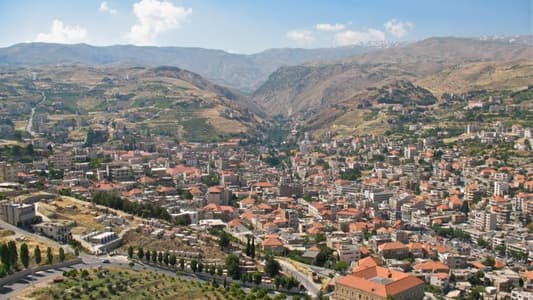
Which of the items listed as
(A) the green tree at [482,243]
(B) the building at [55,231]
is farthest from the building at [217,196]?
(A) the green tree at [482,243]

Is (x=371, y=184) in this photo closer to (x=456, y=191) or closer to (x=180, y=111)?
(x=456, y=191)

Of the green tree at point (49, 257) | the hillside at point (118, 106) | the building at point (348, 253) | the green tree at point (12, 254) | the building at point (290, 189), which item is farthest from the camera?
the hillside at point (118, 106)

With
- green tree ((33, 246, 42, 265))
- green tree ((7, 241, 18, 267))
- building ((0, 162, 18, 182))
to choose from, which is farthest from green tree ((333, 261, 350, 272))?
building ((0, 162, 18, 182))

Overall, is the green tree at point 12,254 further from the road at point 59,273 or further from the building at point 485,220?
the building at point 485,220

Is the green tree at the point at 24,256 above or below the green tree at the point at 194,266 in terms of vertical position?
above

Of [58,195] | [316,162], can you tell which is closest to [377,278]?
[58,195]

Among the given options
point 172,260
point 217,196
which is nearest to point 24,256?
point 172,260
